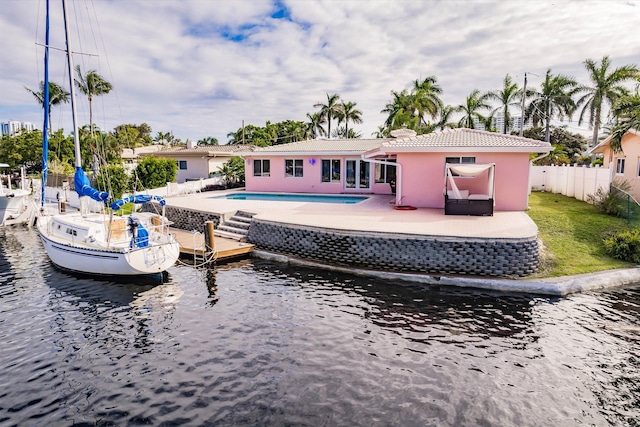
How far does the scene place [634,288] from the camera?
1138 centimetres

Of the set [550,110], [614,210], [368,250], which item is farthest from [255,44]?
[550,110]

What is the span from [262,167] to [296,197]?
4911mm

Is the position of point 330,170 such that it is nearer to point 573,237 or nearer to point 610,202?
point 573,237

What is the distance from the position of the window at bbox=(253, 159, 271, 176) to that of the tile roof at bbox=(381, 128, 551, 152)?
444 inches

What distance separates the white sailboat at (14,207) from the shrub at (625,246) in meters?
28.3

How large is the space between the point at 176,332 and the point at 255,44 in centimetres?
1839

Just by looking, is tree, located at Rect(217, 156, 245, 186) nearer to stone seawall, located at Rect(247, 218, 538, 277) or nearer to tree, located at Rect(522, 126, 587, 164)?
stone seawall, located at Rect(247, 218, 538, 277)

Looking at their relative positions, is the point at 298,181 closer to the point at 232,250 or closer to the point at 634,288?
the point at 232,250

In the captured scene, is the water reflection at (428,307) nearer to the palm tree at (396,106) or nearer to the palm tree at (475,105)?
the palm tree at (396,106)

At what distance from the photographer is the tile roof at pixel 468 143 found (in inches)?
654

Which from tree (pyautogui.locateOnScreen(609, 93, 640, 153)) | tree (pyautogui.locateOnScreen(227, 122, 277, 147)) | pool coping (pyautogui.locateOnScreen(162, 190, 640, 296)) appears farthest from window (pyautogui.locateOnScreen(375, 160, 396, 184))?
tree (pyautogui.locateOnScreen(227, 122, 277, 147))

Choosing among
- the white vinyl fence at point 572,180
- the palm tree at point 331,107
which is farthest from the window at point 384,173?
the palm tree at point 331,107

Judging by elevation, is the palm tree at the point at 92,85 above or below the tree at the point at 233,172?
above

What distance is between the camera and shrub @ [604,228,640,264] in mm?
12670
